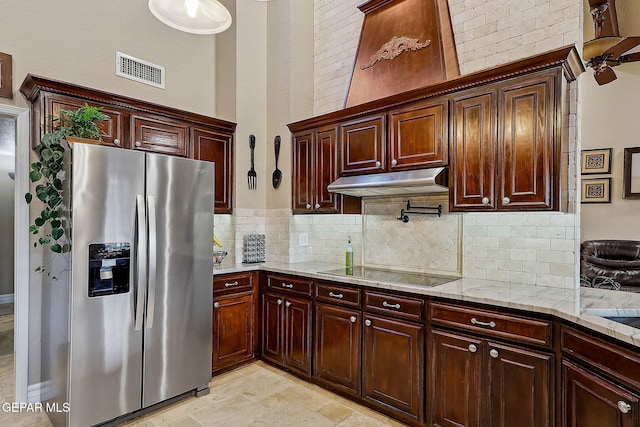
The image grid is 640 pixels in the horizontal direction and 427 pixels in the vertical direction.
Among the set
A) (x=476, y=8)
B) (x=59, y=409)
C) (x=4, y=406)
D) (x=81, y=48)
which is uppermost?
(x=476, y=8)

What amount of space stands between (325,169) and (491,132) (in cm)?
153

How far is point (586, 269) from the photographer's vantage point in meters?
5.13

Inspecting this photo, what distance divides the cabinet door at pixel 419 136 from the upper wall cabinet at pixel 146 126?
1.80 meters

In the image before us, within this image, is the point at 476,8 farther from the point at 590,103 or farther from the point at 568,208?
→ the point at 590,103

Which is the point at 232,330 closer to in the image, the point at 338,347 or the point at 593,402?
the point at 338,347

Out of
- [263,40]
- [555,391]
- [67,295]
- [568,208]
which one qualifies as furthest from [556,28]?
[67,295]

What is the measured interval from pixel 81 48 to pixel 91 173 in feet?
5.30

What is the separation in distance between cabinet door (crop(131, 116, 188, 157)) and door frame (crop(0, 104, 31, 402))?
756mm

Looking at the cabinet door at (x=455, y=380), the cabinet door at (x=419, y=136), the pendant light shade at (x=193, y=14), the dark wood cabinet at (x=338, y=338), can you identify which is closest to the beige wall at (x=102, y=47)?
the pendant light shade at (x=193, y=14)

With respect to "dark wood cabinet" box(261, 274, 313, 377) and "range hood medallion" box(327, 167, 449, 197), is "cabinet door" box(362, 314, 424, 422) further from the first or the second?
"range hood medallion" box(327, 167, 449, 197)

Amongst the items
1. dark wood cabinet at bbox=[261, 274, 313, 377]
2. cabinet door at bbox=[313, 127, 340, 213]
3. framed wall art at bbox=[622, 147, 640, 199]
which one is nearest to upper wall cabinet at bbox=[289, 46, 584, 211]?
cabinet door at bbox=[313, 127, 340, 213]

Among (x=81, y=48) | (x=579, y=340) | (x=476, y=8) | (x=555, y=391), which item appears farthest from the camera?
(x=81, y=48)

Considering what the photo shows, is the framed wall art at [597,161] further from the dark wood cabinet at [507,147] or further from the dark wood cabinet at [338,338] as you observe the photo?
the dark wood cabinet at [338,338]

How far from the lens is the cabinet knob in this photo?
143 cm
